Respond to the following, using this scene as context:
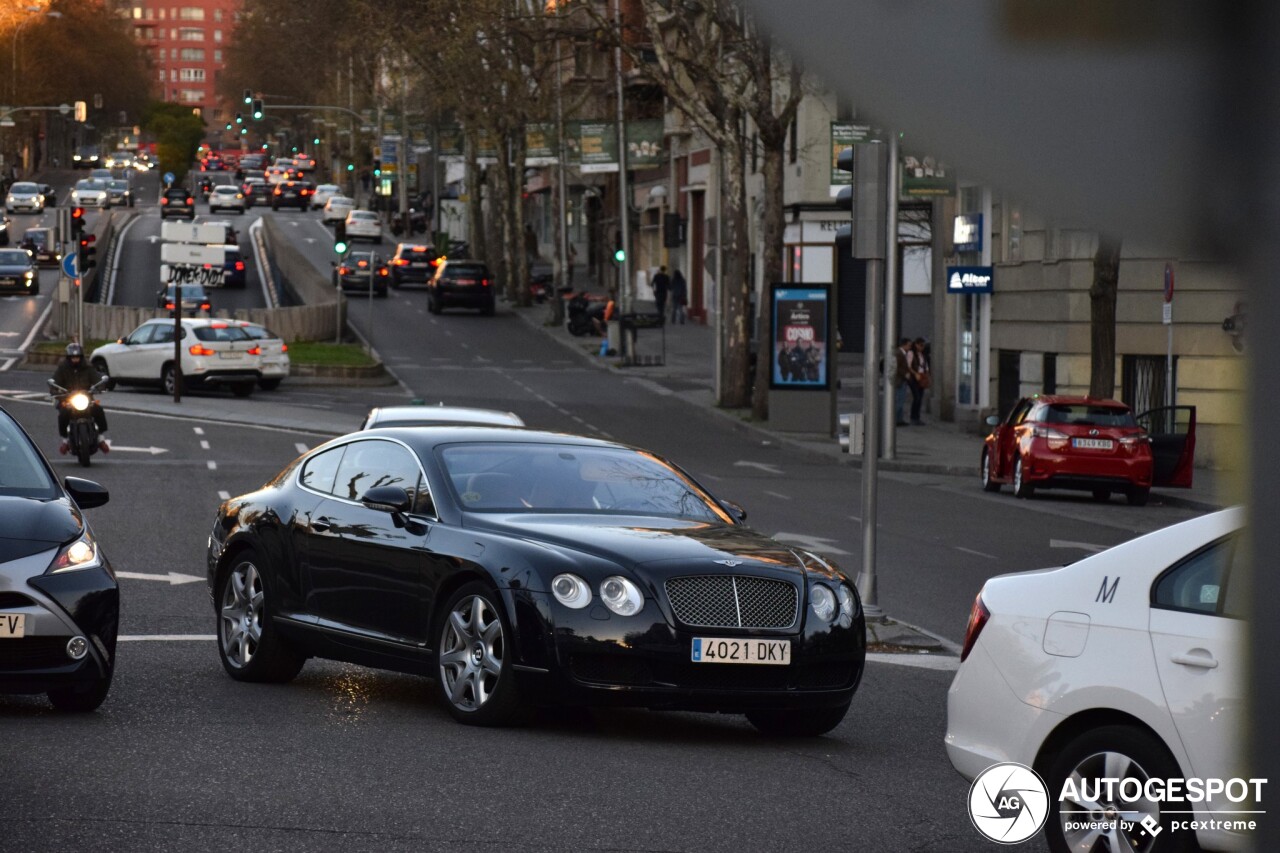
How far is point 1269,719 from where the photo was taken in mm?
1130

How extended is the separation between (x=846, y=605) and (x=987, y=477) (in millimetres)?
20084

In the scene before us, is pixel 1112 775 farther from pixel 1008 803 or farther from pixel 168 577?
pixel 168 577

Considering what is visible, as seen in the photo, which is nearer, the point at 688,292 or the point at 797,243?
the point at 797,243

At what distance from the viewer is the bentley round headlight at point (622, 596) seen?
8734 millimetres

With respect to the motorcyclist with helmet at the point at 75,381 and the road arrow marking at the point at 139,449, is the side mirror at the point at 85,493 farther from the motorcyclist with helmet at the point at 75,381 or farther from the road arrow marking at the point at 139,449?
the road arrow marking at the point at 139,449

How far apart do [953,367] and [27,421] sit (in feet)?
64.0

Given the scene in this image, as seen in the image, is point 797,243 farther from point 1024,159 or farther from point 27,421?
point 1024,159

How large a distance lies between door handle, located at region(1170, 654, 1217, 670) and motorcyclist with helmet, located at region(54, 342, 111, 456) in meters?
23.3

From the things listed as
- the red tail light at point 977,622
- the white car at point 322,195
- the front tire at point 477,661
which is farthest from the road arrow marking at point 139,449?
the white car at point 322,195

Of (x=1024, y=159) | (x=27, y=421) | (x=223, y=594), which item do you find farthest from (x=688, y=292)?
(x=1024, y=159)

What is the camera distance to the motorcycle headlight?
30.3 ft

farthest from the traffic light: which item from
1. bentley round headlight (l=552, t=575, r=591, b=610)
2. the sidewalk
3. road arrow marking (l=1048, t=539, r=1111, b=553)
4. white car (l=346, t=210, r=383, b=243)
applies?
white car (l=346, t=210, r=383, b=243)

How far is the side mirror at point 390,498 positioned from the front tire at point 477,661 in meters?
0.66

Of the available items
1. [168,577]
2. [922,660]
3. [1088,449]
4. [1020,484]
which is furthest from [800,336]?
[922,660]
